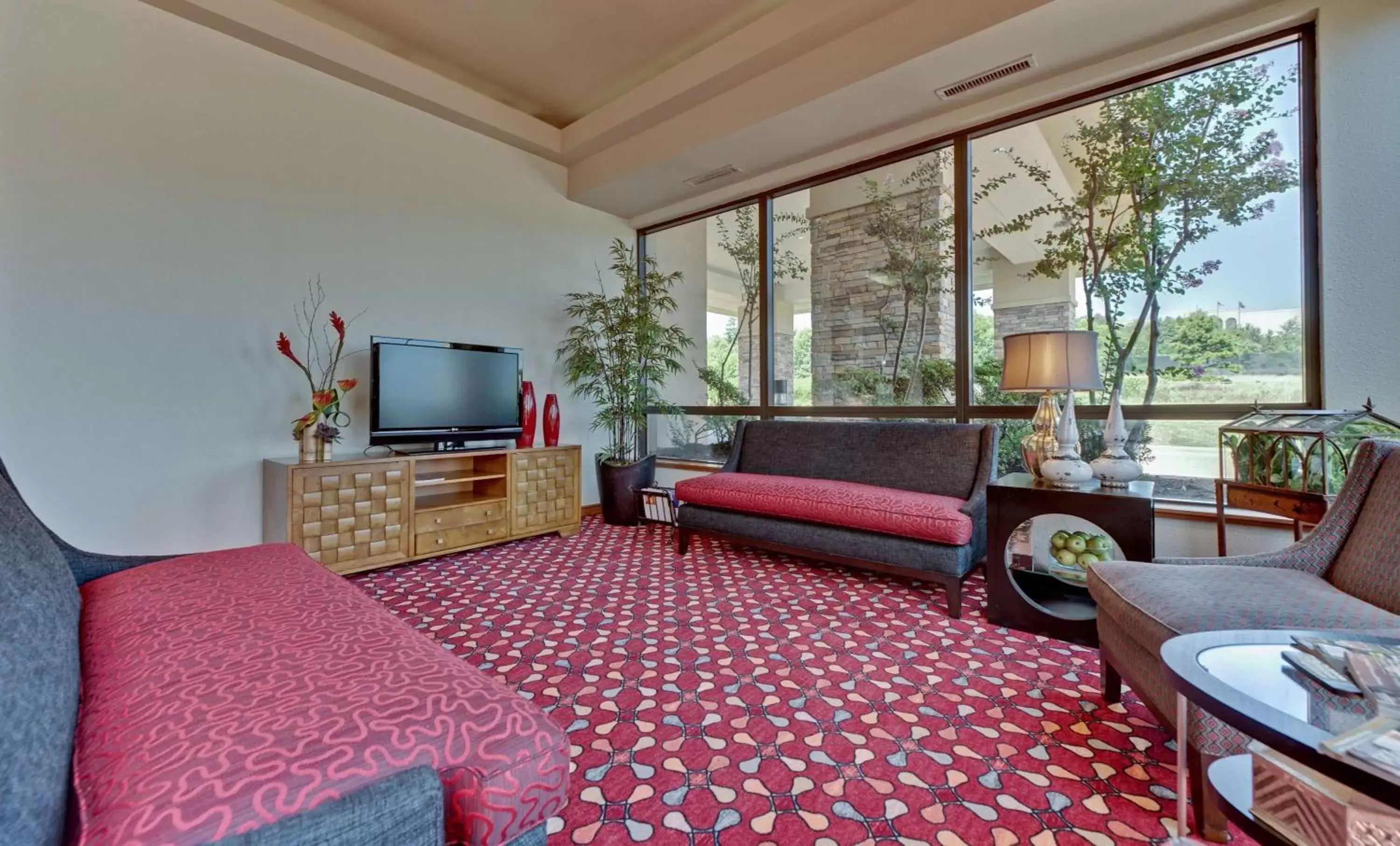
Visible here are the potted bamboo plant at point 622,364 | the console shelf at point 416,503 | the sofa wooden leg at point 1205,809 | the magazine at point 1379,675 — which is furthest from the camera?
the potted bamboo plant at point 622,364

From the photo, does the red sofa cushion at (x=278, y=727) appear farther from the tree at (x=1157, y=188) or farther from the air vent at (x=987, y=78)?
the air vent at (x=987, y=78)

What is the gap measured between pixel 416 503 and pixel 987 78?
4145 mm

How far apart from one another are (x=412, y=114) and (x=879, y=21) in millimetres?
3086

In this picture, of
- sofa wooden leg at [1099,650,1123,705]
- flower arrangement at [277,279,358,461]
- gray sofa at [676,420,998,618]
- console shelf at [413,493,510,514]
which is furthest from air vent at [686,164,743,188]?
sofa wooden leg at [1099,650,1123,705]

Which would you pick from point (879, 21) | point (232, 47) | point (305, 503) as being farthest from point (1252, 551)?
point (232, 47)

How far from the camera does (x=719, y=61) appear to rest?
→ 3354mm

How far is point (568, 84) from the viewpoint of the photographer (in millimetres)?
3904

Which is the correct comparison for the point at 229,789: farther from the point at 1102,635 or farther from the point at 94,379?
the point at 94,379

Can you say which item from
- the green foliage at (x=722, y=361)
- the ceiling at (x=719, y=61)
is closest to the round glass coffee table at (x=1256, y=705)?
the ceiling at (x=719, y=61)

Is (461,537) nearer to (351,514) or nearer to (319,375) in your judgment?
(351,514)

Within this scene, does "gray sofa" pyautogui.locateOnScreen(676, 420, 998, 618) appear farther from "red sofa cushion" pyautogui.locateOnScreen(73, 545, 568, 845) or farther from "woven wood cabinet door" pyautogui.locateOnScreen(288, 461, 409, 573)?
"red sofa cushion" pyautogui.locateOnScreen(73, 545, 568, 845)

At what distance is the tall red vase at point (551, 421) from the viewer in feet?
13.8

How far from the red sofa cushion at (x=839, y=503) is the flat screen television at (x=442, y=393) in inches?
57.7

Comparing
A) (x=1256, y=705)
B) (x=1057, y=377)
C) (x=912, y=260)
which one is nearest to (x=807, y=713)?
(x=1256, y=705)
